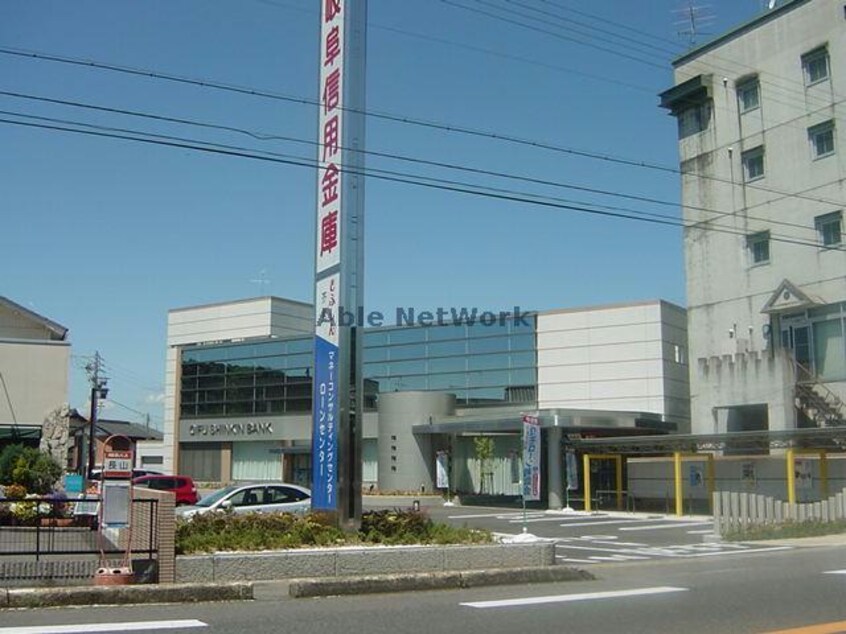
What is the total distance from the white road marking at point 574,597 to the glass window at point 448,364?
36857 millimetres

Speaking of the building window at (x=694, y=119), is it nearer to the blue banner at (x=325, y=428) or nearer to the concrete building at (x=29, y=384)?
the concrete building at (x=29, y=384)

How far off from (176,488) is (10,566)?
22.0 meters

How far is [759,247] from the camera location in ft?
134

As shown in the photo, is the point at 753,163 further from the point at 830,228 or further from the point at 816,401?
the point at 816,401

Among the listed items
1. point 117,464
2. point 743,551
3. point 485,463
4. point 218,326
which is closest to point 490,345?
point 485,463

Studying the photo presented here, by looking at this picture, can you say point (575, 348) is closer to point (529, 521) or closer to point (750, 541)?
point (529, 521)

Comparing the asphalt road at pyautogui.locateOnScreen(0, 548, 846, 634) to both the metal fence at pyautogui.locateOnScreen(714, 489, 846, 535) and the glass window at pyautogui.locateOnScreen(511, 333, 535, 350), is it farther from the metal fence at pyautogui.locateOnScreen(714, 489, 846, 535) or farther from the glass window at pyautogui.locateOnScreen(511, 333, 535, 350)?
the glass window at pyautogui.locateOnScreen(511, 333, 535, 350)

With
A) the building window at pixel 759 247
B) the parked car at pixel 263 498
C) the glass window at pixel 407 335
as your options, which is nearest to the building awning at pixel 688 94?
the building window at pixel 759 247

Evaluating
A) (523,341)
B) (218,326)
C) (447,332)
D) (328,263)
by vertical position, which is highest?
(218,326)

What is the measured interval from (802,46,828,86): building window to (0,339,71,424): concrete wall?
31.7 metres

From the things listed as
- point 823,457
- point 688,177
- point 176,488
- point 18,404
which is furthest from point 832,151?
point 18,404

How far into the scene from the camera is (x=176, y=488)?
35406 millimetres

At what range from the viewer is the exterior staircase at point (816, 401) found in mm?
36241

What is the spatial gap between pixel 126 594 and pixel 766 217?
34722 mm
